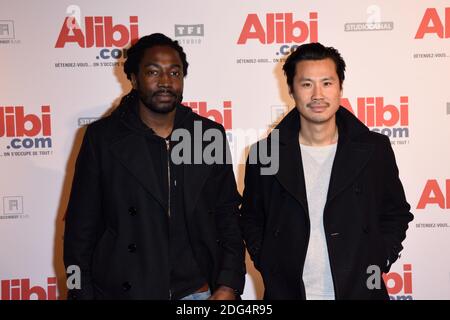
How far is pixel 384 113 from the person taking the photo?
12.9 ft

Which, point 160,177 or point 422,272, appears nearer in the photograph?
point 160,177

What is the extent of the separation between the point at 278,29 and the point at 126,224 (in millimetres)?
2116

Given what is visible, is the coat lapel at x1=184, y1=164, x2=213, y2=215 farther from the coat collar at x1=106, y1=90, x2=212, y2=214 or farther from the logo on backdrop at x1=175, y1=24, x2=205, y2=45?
the logo on backdrop at x1=175, y1=24, x2=205, y2=45

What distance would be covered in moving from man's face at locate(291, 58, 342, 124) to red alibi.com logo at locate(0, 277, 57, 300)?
98.2 inches

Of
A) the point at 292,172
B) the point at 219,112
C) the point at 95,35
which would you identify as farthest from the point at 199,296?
the point at 95,35

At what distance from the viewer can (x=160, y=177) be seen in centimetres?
248

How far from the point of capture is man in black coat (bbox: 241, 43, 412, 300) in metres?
2.42

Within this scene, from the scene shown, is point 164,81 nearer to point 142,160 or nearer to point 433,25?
point 142,160

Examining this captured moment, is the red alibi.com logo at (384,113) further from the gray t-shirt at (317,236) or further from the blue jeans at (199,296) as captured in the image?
the blue jeans at (199,296)

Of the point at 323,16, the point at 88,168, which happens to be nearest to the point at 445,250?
the point at 323,16

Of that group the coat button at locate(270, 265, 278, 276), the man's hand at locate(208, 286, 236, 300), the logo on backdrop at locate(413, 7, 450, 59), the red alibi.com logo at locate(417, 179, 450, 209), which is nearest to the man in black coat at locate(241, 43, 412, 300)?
the coat button at locate(270, 265, 278, 276)
